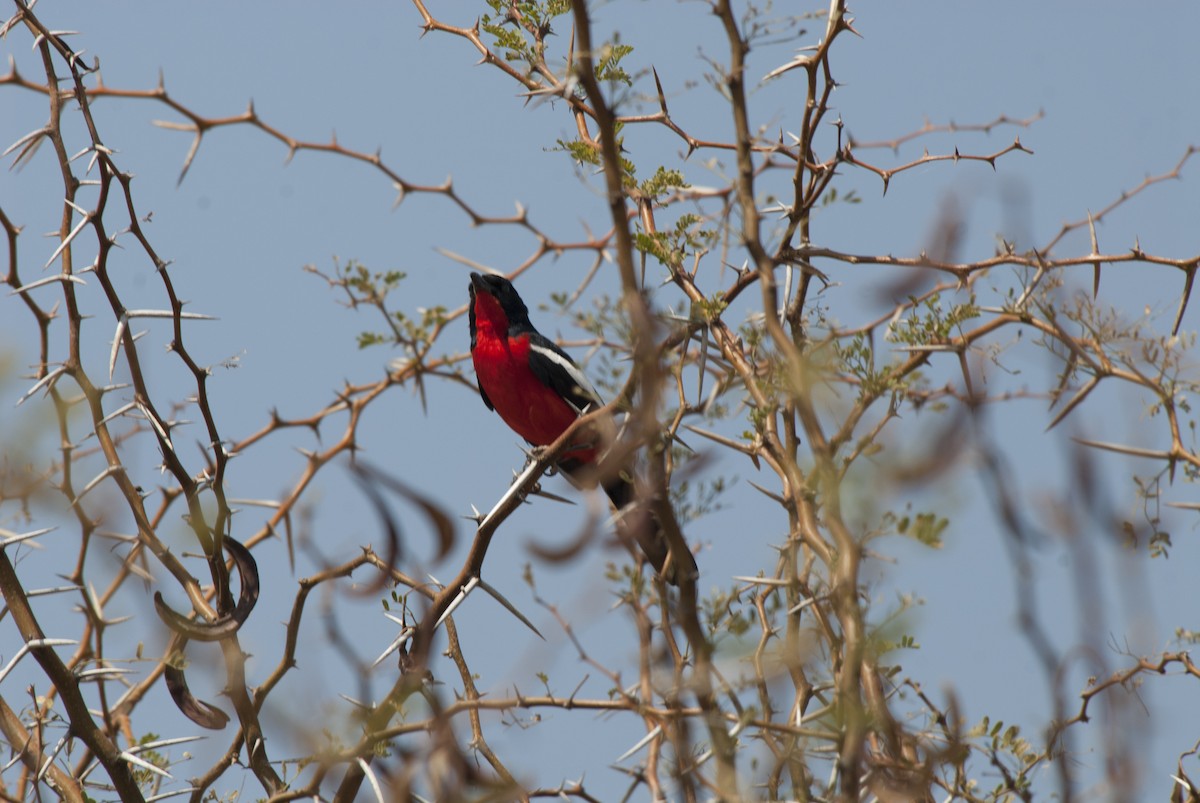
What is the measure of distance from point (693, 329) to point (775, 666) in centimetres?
56

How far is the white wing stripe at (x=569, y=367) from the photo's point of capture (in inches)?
254

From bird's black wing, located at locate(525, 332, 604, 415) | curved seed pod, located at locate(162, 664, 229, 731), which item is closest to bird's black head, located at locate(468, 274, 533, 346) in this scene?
bird's black wing, located at locate(525, 332, 604, 415)

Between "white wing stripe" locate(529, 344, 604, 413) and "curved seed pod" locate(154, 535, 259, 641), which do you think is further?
"white wing stripe" locate(529, 344, 604, 413)

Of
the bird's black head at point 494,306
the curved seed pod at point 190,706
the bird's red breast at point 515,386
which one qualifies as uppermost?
the bird's black head at point 494,306

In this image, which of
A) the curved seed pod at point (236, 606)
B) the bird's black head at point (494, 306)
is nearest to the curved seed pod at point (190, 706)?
the curved seed pod at point (236, 606)

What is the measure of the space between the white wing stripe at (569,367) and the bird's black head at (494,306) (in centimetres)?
33

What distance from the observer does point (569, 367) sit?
6.63 metres

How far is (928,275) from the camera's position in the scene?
268 centimetres

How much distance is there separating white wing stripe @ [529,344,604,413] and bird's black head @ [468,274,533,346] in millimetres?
334

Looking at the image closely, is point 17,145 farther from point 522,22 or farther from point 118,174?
point 522,22

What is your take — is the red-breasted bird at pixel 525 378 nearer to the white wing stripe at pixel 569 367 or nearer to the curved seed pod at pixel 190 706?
the white wing stripe at pixel 569 367

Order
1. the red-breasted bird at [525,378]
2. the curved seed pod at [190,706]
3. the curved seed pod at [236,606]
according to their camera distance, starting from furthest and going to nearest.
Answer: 1. the red-breasted bird at [525,378]
2. the curved seed pod at [190,706]
3. the curved seed pod at [236,606]

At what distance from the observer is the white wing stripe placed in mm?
6449

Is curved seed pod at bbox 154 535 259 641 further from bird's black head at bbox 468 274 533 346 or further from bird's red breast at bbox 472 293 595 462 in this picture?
bird's black head at bbox 468 274 533 346
